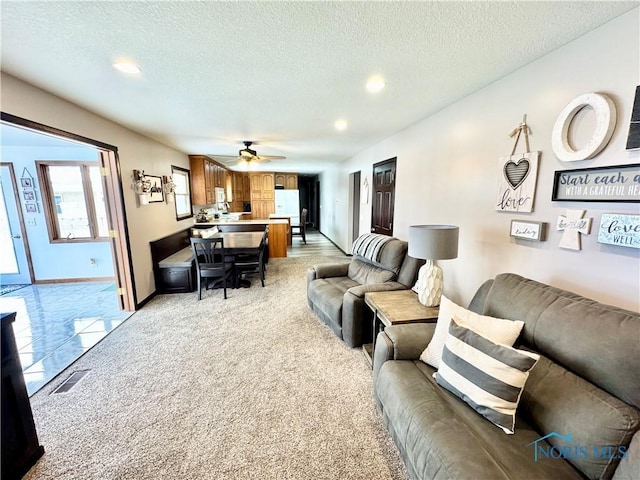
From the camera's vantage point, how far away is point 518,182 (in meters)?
1.89

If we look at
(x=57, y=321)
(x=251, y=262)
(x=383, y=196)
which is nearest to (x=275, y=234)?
(x=251, y=262)

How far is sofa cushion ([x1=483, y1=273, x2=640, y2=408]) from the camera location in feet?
3.25

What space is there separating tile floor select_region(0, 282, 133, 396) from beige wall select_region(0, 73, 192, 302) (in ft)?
1.86

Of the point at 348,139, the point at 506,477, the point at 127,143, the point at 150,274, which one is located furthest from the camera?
the point at 348,139

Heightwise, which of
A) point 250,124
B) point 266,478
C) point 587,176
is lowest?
point 266,478

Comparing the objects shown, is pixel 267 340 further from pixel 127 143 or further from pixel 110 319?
pixel 127 143

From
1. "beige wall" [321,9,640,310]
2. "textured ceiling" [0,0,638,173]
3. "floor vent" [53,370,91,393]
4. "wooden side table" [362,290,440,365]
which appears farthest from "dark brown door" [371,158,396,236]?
"floor vent" [53,370,91,393]

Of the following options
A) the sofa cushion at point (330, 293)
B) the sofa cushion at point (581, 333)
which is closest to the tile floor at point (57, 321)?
the sofa cushion at point (330, 293)

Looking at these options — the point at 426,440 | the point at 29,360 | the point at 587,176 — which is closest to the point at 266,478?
the point at 426,440

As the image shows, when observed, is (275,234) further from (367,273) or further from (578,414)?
(578,414)

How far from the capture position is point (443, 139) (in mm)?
2717

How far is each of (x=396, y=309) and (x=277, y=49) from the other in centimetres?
204

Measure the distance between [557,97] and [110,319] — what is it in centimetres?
485

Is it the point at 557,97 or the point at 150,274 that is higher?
the point at 557,97
